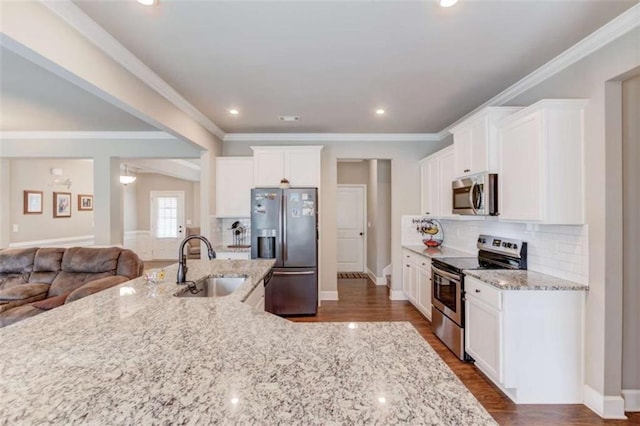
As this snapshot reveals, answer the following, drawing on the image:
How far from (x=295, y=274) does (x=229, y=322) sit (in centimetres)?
284

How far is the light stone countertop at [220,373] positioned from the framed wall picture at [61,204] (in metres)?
5.92

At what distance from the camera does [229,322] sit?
4.39ft

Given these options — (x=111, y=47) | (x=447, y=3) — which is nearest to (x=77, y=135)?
(x=111, y=47)

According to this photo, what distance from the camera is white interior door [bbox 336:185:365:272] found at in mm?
7148

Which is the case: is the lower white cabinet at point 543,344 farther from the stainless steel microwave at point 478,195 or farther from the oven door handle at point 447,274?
the stainless steel microwave at point 478,195

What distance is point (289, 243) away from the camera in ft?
13.7

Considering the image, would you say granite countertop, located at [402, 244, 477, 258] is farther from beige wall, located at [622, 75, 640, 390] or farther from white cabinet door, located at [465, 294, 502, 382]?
beige wall, located at [622, 75, 640, 390]

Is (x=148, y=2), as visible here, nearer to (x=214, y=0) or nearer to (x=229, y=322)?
Result: (x=214, y=0)

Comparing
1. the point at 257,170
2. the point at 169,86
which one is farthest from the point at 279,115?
the point at 169,86

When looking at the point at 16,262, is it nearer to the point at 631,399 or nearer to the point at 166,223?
the point at 166,223

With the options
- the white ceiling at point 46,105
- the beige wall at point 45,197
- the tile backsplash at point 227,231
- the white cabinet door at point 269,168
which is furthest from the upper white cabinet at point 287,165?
the beige wall at point 45,197

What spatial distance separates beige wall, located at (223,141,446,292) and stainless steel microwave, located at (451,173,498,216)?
150 centimetres

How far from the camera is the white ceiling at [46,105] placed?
270cm

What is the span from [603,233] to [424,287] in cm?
208
